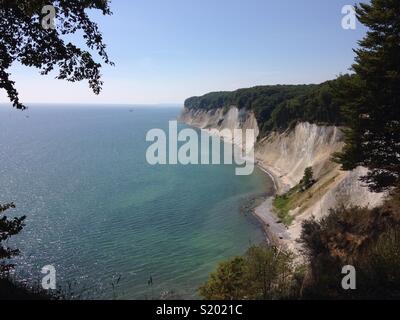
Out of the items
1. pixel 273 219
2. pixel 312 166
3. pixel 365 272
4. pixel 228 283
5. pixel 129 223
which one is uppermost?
pixel 365 272

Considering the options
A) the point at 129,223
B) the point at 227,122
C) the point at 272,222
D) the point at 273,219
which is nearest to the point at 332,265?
the point at 272,222

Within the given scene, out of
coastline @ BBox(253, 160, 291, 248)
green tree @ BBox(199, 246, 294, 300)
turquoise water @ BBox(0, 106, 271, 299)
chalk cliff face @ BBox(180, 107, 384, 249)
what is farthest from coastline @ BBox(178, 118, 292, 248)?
green tree @ BBox(199, 246, 294, 300)

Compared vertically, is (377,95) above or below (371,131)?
above

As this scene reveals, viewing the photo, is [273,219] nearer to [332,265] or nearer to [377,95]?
[377,95]

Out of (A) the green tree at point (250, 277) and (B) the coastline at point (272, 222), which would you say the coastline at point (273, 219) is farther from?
(A) the green tree at point (250, 277)

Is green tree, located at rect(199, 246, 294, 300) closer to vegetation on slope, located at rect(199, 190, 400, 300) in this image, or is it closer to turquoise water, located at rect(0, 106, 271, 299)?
vegetation on slope, located at rect(199, 190, 400, 300)
